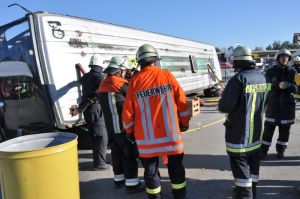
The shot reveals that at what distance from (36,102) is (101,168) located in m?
1.71

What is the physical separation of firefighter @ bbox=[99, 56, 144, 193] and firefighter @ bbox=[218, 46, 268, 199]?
54.8 inches

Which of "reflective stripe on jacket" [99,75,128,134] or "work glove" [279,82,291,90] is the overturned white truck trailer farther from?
"work glove" [279,82,291,90]

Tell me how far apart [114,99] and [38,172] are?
164cm

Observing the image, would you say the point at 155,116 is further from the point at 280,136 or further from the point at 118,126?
the point at 280,136

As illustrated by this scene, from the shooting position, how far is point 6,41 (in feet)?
20.1

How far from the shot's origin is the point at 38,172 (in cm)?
328

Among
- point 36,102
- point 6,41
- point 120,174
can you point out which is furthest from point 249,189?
point 6,41

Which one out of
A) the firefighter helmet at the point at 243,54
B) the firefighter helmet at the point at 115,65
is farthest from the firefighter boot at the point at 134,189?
the firefighter helmet at the point at 243,54

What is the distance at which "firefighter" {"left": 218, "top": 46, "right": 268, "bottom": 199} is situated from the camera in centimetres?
378

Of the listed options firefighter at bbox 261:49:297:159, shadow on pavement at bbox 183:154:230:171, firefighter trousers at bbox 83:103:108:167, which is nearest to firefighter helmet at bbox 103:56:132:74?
firefighter trousers at bbox 83:103:108:167

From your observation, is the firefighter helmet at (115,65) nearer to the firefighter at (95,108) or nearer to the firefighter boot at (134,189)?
the firefighter at (95,108)

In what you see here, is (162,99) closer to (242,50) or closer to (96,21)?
(242,50)

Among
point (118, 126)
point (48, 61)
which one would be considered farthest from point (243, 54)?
point (48, 61)

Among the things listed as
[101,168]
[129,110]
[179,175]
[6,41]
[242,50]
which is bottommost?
[101,168]
